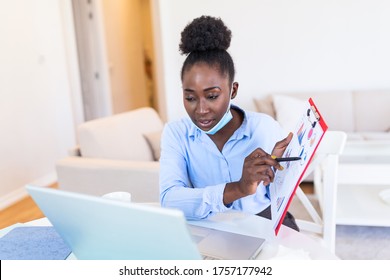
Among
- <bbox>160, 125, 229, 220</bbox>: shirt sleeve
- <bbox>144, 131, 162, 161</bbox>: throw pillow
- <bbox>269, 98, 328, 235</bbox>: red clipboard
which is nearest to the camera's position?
<bbox>269, 98, 328, 235</bbox>: red clipboard

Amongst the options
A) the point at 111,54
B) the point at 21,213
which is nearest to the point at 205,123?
the point at 21,213

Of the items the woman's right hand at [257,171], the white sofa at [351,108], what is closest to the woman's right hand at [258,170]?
the woman's right hand at [257,171]

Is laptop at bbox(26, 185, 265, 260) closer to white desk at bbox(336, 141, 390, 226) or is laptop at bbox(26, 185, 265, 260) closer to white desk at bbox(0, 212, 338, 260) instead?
white desk at bbox(0, 212, 338, 260)

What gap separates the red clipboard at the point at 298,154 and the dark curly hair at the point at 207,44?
31 cm

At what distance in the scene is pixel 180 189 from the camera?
101cm

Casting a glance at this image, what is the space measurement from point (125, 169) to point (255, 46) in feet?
6.96

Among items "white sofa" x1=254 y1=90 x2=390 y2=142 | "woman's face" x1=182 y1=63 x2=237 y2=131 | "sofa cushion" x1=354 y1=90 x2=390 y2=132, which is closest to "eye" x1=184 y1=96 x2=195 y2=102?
"woman's face" x1=182 y1=63 x2=237 y2=131

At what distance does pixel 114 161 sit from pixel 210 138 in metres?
1.01

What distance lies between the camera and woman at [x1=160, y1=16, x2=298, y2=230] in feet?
3.13

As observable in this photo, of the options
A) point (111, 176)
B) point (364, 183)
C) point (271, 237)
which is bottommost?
point (364, 183)

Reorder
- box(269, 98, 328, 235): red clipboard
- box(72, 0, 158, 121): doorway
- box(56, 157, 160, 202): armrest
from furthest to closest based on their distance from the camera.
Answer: box(72, 0, 158, 121): doorway → box(56, 157, 160, 202): armrest → box(269, 98, 328, 235): red clipboard

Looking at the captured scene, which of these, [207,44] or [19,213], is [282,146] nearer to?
[207,44]

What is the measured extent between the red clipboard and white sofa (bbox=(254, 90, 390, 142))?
7.66 ft
